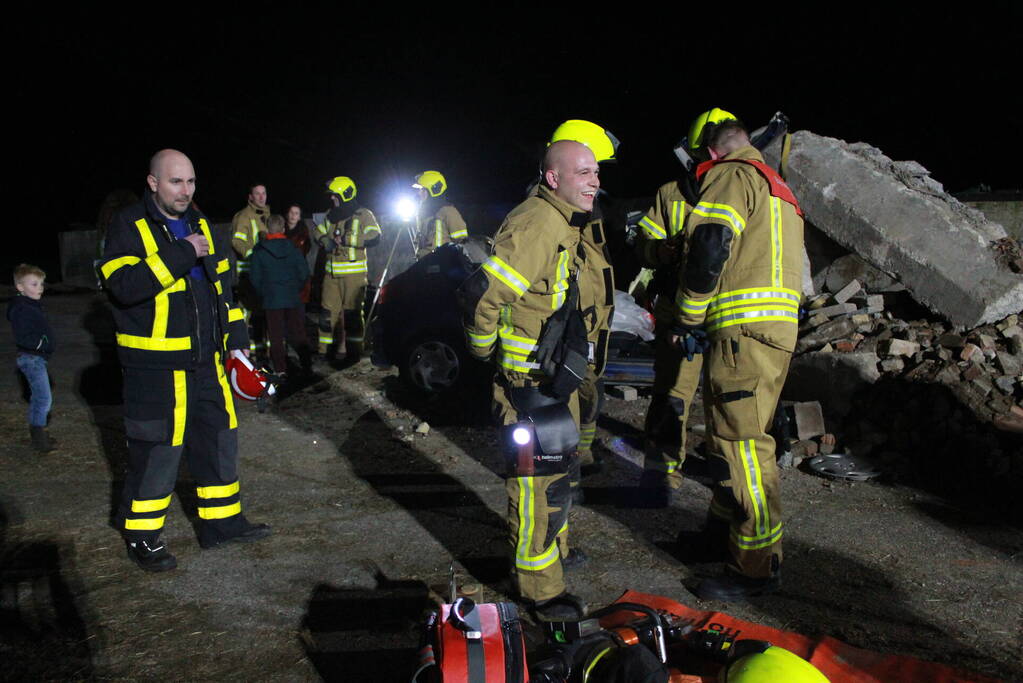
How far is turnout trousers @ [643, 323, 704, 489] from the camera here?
16.4 ft

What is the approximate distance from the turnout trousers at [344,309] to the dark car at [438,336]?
1.55 m

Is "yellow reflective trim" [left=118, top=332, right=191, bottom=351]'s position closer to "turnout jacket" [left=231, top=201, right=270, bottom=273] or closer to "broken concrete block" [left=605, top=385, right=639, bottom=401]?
"broken concrete block" [left=605, top=385, right=639, bottom=401]

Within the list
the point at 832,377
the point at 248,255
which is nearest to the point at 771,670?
the point at 832,377

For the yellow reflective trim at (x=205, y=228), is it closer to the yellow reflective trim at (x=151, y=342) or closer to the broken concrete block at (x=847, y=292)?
the yellow reflective trim at (x=151, y=342)

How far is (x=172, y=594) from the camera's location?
3.98 m

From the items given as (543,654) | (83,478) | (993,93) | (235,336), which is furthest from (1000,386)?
(993,93)

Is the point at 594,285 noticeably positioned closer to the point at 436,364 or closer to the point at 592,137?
the point at 592,137

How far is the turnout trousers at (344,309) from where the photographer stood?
915 cm

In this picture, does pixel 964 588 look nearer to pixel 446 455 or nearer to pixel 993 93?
pixel 446 455

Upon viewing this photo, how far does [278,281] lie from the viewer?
8180mm

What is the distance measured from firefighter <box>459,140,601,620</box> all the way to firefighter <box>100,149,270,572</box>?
5.22 feet

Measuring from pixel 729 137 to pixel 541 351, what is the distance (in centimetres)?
161

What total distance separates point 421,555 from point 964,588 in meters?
2.75

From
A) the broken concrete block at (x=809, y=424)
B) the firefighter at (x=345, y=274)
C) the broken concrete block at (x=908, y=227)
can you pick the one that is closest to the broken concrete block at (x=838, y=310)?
the broken concrete block at (x=908, y=227)
